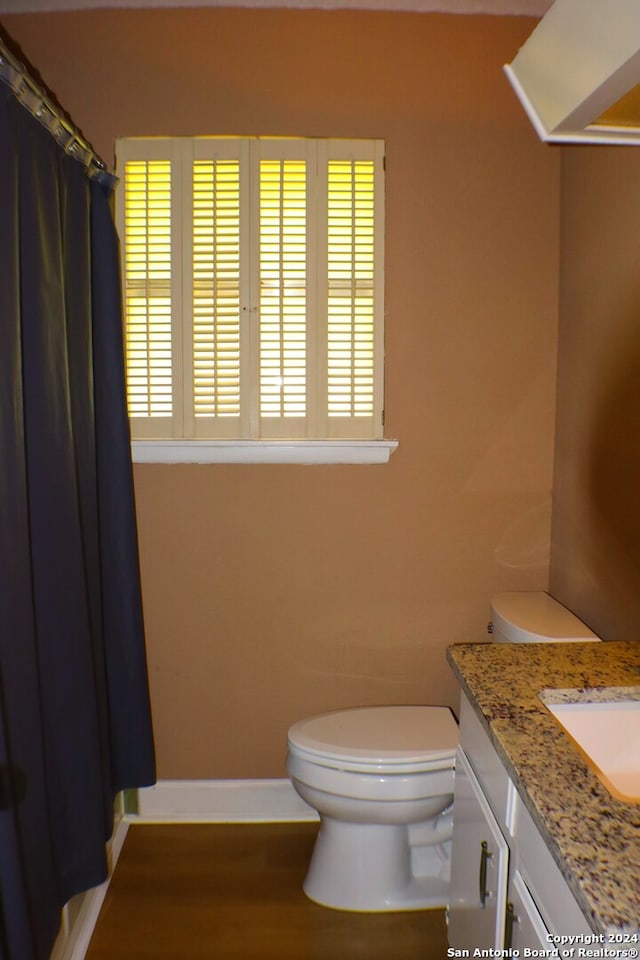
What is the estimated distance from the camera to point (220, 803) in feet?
7.68

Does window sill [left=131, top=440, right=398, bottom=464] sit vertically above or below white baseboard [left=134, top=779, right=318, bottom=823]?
above

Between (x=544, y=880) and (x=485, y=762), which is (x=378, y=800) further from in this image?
(x=544, y=880)

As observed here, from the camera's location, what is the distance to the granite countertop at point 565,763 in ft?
2.54

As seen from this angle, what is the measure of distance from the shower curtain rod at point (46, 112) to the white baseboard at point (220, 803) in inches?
77.0

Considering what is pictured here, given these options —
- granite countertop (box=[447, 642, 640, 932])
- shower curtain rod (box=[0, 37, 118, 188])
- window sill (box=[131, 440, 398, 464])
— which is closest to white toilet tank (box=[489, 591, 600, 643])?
granite countertop (box=[447, 642, 640, 932])

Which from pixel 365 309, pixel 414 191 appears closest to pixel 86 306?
pixel 365 309

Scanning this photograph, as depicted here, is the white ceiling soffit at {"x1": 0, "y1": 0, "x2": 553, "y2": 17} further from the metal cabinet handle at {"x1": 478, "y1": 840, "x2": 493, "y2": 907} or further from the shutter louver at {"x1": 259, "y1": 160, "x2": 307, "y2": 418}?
the metal cabinet handle at {"x1": 478, "y1": 840, "x2": 493, "y2": 907}

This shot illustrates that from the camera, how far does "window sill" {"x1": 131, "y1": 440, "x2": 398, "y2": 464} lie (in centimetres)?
219

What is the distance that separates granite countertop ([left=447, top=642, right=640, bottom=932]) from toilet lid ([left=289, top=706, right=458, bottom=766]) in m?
0.51

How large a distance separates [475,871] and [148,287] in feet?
6.04

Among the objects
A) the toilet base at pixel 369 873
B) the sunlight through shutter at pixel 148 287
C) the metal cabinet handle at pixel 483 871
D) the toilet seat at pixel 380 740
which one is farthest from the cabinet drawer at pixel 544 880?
the sunlight through shutter at pixel 148 287

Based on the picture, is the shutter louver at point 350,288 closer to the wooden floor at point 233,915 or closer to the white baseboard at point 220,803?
the white baseboard at point 220,803

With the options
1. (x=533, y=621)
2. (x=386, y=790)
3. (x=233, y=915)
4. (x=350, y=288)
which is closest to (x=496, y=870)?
(x=386, y=790)

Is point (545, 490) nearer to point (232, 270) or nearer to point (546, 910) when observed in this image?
point (232, 270)
